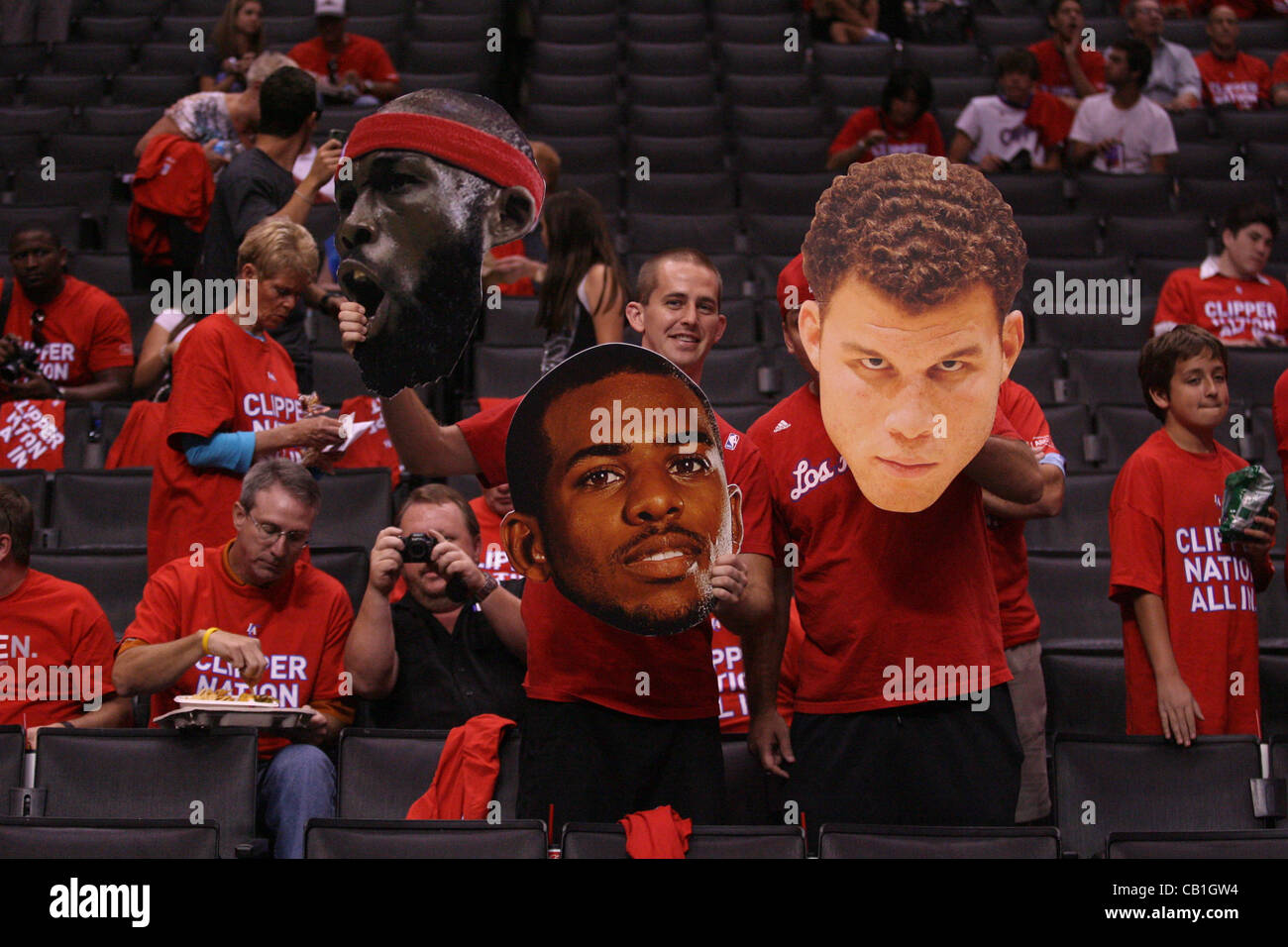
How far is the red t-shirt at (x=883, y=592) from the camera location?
2367 mm

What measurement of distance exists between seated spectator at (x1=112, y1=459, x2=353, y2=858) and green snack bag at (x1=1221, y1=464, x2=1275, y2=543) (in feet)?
6.48

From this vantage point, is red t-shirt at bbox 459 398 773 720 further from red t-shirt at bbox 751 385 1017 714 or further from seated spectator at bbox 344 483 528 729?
seated spectator at bbox 344 483 528 729

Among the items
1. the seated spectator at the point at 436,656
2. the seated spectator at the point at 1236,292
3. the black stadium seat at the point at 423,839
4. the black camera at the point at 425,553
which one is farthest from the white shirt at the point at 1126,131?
the black stadium seat at the point at 423,839

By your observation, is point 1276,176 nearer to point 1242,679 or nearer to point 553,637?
point 1242,679

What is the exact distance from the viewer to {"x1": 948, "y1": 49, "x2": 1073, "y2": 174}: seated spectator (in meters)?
6.39

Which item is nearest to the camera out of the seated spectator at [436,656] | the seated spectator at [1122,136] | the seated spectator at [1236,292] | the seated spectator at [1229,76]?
the seated spectator at [436,656]

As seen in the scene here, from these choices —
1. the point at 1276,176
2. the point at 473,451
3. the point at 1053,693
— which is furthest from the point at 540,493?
the point at 1276,176

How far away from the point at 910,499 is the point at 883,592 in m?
0.16

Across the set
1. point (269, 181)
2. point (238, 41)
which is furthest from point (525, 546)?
point (238, 41)

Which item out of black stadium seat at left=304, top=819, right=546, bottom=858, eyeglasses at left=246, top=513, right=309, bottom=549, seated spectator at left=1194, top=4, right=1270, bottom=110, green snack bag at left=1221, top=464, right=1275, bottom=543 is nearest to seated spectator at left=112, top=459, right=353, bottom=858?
eyeglasses at left=246, top=513, right=309, bottom=549

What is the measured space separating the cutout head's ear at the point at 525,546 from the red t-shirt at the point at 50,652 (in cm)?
133

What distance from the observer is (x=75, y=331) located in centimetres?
475

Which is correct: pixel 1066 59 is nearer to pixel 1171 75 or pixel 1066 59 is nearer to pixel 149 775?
pixel 1171 75

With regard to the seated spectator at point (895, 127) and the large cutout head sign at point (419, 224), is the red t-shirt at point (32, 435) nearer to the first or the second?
the large cutout head sign at point (419, 224)
